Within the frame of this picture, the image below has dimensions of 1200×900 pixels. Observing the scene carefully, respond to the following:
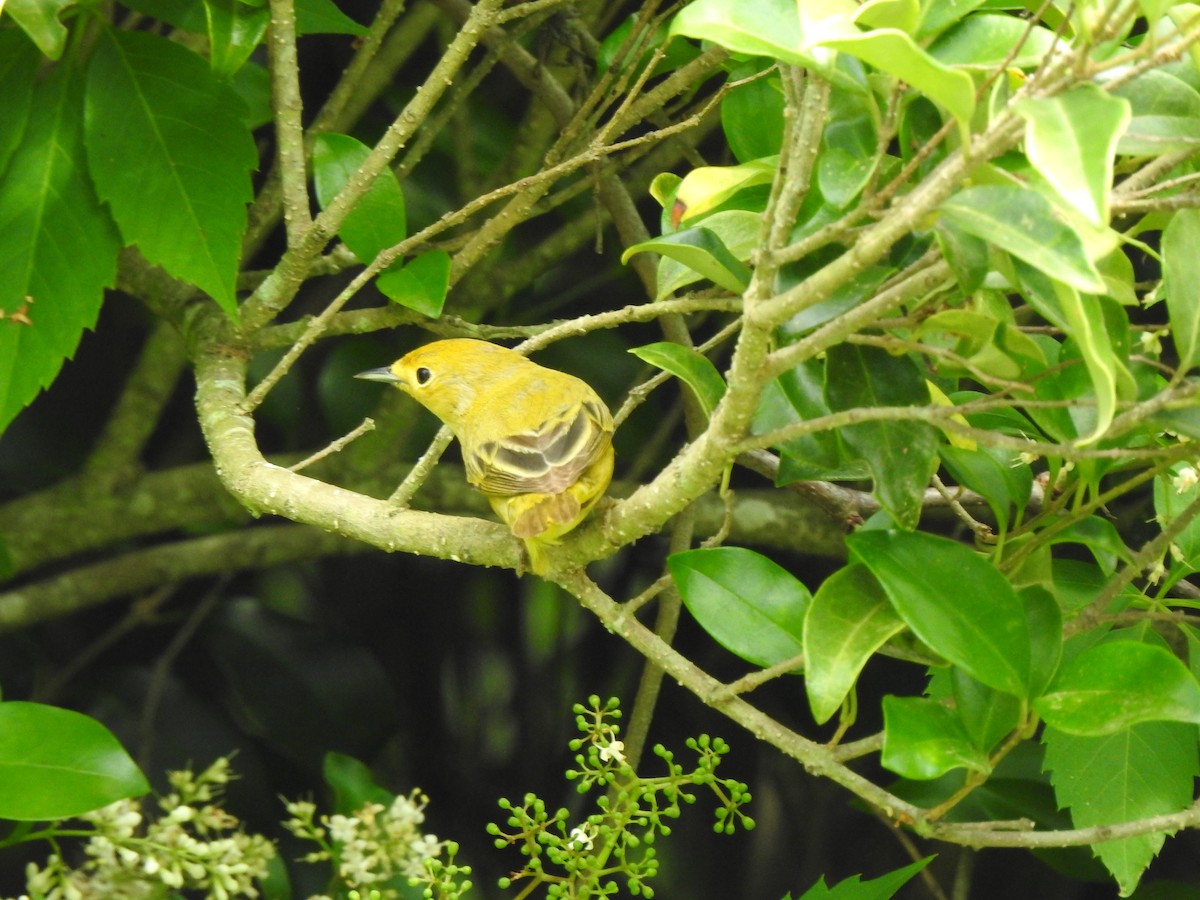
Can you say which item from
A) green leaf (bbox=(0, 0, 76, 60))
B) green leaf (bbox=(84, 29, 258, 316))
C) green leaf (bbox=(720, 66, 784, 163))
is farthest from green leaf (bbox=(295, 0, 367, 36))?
green leaf (bbox=(720, 66, 784, 163))

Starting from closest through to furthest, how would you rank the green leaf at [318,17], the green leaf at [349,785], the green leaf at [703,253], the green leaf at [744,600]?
the green leaf at [703,253]
the green leaf at [744,600]
the green leaf at [318,17]
the green leaf at [349,785]

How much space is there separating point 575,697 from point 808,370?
1.68 metres

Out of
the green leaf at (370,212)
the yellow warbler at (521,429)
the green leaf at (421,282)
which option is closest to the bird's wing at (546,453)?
the yellow warbler at (521,429)

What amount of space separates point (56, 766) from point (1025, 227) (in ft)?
3.91

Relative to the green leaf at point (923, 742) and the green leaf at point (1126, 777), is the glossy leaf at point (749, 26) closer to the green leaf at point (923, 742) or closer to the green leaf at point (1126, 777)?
the green leaf at point (923, 742)

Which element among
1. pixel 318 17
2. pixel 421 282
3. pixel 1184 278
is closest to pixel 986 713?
pixel 1184 278

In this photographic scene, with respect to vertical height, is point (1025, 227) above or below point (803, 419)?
above

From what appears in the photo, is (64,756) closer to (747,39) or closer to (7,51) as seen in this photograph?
(7,51)

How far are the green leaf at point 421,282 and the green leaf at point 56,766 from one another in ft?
2.07

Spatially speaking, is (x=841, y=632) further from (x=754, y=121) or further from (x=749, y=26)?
(x=754, y=121)

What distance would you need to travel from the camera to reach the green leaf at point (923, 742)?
3.10 ft

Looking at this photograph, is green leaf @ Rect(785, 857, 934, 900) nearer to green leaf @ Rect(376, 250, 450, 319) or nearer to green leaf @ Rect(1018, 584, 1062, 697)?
green leaf @ Rect(1018, 584, 1062, 697)

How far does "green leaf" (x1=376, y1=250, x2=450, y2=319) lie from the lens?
59.8 inches

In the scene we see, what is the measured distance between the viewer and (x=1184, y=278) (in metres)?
0.96
